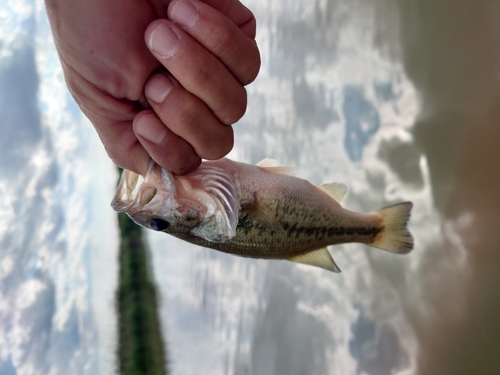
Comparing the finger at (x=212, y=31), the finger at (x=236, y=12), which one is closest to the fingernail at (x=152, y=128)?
the finger at (x=212, y=31)

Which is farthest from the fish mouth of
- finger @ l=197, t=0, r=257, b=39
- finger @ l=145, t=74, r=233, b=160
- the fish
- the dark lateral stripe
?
the dark lateral stripe

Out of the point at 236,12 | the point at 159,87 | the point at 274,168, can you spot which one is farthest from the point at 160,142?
the point at 274,168

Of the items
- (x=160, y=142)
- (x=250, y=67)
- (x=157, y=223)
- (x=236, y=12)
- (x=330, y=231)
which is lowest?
(x=157, y=223)

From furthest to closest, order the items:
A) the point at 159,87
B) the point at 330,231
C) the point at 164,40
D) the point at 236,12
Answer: the point at 330,231 < the point at 236,12 < the point at 159,87 < the point at 164,40

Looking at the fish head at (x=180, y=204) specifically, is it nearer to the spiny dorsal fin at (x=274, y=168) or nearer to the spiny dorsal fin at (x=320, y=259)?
the spiny dorsal fin at (x=274, y=168)

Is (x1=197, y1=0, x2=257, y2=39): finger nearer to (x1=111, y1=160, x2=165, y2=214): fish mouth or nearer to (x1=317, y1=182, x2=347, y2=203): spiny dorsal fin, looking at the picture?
(x1=111, y1=160, x2=165, y2=214): fish mouth

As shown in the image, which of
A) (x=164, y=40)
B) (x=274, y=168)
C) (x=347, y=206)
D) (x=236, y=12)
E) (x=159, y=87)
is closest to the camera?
(x=164, y=40)

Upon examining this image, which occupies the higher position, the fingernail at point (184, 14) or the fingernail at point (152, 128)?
the fingernail at point (184, 14)

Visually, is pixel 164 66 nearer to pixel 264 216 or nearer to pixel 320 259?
pixel 264 216
